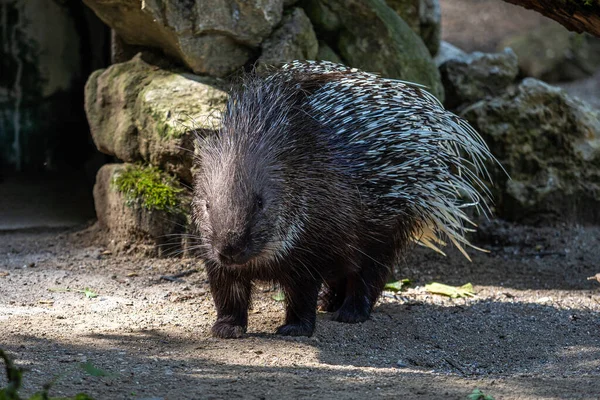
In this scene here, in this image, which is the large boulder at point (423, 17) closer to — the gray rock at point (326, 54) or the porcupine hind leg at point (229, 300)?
the gray rock at point (326, 54)

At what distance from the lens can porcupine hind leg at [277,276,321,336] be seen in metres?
4.40

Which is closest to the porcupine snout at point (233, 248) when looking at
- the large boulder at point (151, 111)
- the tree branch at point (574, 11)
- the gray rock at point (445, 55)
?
the large boulder at point (151, 111)

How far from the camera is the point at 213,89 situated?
5.83m

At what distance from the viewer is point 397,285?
5.80 metres

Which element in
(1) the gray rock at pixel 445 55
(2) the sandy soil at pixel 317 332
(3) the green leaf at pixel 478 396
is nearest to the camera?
(3) the green leaf at pixel 478 396

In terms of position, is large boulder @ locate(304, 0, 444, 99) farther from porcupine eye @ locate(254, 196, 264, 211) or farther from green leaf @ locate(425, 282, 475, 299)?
porcupine eye @ locate(254, 196, 264, 211)

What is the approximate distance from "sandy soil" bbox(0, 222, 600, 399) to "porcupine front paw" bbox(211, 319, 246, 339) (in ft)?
0.22

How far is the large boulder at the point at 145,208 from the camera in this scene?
5.86 m

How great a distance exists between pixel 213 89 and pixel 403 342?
2260 mm

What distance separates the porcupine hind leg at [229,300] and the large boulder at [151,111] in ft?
4.10

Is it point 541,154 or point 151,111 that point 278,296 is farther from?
point 541,154

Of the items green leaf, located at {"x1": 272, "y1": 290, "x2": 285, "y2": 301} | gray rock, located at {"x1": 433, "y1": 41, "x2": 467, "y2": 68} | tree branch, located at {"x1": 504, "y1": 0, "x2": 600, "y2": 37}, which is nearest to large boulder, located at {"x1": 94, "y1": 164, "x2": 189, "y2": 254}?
green leaf, located at {"x1": 272, "y1": 290, "x2": 285, "y2": 301}

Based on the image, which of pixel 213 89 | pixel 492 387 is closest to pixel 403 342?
pixel 492 387

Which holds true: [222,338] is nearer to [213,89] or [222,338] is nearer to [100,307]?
[100,307]
